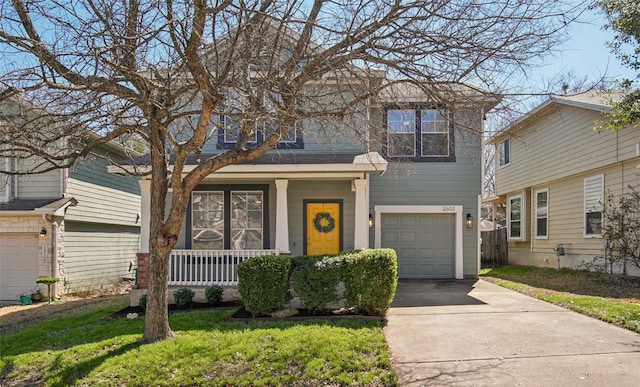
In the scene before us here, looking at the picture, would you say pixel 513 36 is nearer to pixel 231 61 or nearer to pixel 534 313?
pixel 231 61

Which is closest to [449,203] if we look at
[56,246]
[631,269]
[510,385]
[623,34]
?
[631,269]

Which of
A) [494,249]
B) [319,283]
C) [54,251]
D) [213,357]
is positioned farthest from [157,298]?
[494,249]

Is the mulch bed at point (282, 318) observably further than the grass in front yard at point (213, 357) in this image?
Yes

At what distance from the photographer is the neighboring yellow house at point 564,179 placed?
A: 12344 mm

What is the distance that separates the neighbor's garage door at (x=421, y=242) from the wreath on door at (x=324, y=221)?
6.04ft

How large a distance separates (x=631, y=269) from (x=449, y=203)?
4.69 meters

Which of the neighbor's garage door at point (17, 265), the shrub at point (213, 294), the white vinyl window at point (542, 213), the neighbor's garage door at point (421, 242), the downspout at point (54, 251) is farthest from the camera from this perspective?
the white vinyl window at point (542, 213)

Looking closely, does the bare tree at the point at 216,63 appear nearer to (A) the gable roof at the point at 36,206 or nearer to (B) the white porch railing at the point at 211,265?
(B) the white porch railing at the point at 211,265

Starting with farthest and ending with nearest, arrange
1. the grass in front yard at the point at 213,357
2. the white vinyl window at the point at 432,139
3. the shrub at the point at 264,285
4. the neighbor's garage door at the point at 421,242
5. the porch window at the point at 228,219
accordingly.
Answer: the neighbor's garage door at the point at 421,242
the white vinyl window at the point at 432,139
the porch window at the point at 228,219
the shrub at the point at 264,285
the grass in front yard at the point at 213,357

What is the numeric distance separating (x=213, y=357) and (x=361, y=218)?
200 inches

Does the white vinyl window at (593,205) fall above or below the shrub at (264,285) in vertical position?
above

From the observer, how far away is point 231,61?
19.5 feet

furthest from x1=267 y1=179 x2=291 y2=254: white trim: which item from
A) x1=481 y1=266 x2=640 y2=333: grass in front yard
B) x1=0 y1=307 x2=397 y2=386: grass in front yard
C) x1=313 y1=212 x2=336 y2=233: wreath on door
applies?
x1=481 y1=266 x2=640 y2=333: grass in front yard

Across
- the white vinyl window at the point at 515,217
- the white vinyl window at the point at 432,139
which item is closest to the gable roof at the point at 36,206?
the white vinyl window at the point at 432,139
